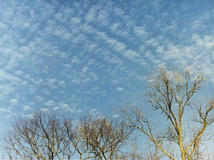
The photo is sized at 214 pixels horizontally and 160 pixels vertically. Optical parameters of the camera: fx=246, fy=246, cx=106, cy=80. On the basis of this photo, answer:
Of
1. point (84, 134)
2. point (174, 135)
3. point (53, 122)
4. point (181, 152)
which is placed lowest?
point (181, 152)

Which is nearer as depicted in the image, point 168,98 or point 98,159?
point 168,98

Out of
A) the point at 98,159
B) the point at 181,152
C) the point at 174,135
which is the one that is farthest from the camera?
the point at 98,159

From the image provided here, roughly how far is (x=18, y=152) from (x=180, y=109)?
1405 cm

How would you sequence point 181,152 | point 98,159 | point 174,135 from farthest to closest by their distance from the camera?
point 98,159 < point 174,135 < point 181,152

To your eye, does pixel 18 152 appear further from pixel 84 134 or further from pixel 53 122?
pixel 84 134

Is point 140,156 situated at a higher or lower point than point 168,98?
lower

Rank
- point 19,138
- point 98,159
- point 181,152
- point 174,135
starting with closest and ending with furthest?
point 181,152
point 174,135
point 98,159
point 19,138

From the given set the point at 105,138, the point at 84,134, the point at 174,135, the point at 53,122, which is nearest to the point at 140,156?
the point at 174,135

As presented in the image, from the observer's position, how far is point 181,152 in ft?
50.7

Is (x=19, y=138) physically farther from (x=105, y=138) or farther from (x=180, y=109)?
(x=180, y=109)

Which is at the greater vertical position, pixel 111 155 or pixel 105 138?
pixel 105 138

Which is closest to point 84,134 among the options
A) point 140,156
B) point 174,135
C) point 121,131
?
point 121,131

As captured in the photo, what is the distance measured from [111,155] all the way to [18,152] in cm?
806

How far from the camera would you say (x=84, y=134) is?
2069 centimetres
